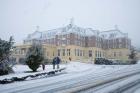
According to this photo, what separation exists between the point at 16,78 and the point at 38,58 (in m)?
8.35

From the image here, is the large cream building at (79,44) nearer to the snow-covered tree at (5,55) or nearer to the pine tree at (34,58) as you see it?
the pine tree at (34,58)

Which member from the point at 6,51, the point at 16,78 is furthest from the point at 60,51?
the point at 16,78

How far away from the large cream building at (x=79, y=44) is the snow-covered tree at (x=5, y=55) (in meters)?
29.3

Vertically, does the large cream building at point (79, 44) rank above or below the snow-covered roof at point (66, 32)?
Result: below

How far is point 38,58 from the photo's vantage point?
26.9 metres

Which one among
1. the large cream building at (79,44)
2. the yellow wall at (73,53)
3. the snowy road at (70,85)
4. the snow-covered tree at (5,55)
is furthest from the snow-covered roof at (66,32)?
the snowy road at (70,85)

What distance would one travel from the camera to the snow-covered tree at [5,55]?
2266cm

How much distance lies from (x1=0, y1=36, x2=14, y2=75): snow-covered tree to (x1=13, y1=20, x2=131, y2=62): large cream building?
96.2 ft

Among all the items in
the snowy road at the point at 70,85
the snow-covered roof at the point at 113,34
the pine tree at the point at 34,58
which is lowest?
the snowy road at the point at 70,85

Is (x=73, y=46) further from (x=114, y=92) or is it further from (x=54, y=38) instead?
(x=114, y=92)

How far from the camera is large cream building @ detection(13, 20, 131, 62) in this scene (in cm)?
6269

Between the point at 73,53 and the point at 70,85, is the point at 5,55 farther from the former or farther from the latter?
the point at 73,53

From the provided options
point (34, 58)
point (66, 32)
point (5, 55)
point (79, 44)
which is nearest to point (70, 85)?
point (5, 55)

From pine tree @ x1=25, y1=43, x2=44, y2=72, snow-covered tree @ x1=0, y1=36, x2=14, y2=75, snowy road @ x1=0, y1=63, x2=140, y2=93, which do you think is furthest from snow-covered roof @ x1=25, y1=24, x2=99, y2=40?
snowy road @ x1=0, y1=63, x2=140, y2=93
